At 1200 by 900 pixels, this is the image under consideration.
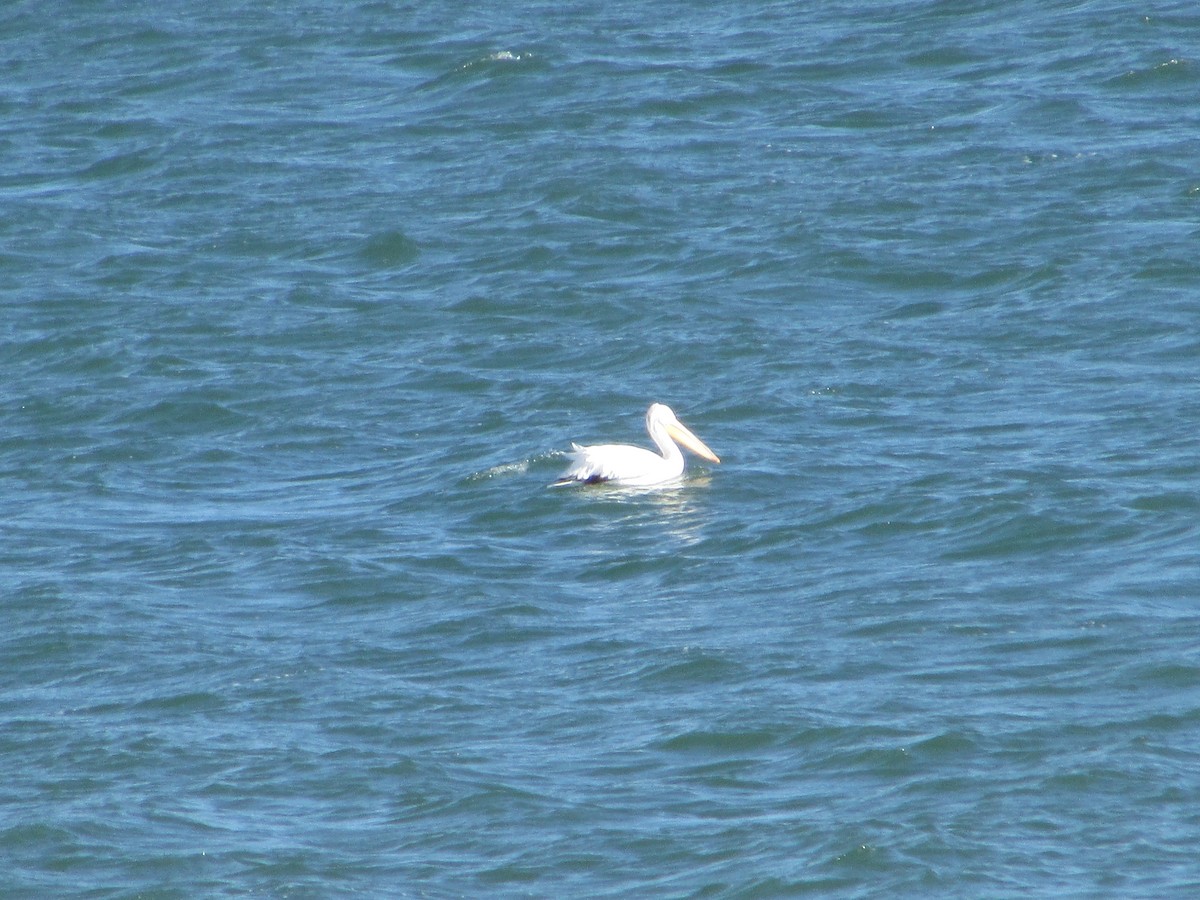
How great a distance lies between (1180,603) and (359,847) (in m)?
4.35

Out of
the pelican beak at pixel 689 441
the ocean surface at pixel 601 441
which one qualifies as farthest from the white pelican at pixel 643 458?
the ocean surface at pixel 601 441

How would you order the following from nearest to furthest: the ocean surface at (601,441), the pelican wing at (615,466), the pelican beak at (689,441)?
1. the ocean surface at (601,441)
2. the pelican wing at (615,466)
3. the pelican beak at (689,441)

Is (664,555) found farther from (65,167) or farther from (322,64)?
(322,64)

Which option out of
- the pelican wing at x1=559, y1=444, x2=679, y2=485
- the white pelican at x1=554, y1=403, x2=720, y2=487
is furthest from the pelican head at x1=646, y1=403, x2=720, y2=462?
the pelican wing at x1=559, y1=444, x2=679, y2=485

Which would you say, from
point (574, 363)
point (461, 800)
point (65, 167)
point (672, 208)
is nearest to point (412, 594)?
point (461, 800)

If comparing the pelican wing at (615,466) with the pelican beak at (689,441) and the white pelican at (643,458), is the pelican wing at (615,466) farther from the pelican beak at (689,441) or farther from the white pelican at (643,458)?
the pelican beak at (689,441)

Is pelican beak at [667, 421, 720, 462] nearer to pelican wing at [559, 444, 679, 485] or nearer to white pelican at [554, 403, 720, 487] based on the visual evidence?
white pelican at [554, 403, 720, 487]

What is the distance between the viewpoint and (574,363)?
16.2 m

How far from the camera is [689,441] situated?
1432cm

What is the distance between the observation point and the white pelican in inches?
551

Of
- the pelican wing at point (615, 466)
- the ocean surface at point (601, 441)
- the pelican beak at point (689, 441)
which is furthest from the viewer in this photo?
the pelican beak at point (689, 441)

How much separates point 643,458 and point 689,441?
338mm

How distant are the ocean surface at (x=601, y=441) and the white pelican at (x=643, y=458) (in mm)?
183

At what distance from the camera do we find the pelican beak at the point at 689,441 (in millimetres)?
14164
